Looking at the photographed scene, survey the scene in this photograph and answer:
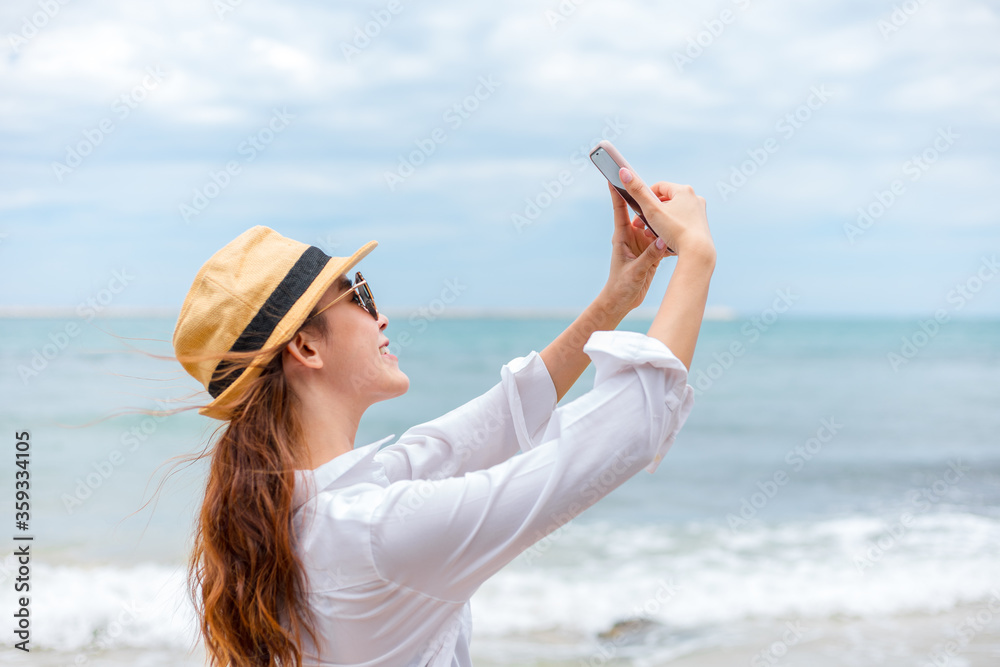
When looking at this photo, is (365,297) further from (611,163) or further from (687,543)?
(687,543)

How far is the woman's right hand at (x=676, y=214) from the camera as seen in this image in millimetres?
1346

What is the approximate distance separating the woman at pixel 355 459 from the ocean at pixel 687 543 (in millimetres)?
263

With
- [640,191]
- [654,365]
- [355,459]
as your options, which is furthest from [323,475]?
[640,191]

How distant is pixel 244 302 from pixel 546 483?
2.53 feet

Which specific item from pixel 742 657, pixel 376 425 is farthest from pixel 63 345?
pixel 742 657

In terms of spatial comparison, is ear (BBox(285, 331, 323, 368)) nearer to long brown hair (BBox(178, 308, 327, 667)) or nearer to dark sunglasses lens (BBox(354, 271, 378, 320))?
A: long brown hair (BBox(178, 308, 327, 667))

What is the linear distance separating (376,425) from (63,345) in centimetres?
1586

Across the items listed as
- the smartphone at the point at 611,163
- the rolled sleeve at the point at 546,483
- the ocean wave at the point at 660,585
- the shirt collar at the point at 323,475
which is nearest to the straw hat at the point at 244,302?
the shirt collar at the point at 323,475

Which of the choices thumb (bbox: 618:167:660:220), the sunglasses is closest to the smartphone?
thumb (bbox: 618:167:660:220)

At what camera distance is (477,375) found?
22.8 m

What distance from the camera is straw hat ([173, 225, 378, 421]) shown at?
1579 millimetres

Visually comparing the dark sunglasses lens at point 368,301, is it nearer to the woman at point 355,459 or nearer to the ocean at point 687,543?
the woman at point 355,459

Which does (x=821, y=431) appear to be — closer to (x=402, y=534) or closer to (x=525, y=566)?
(x=525, y=566)

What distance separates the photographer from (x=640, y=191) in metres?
1.44
